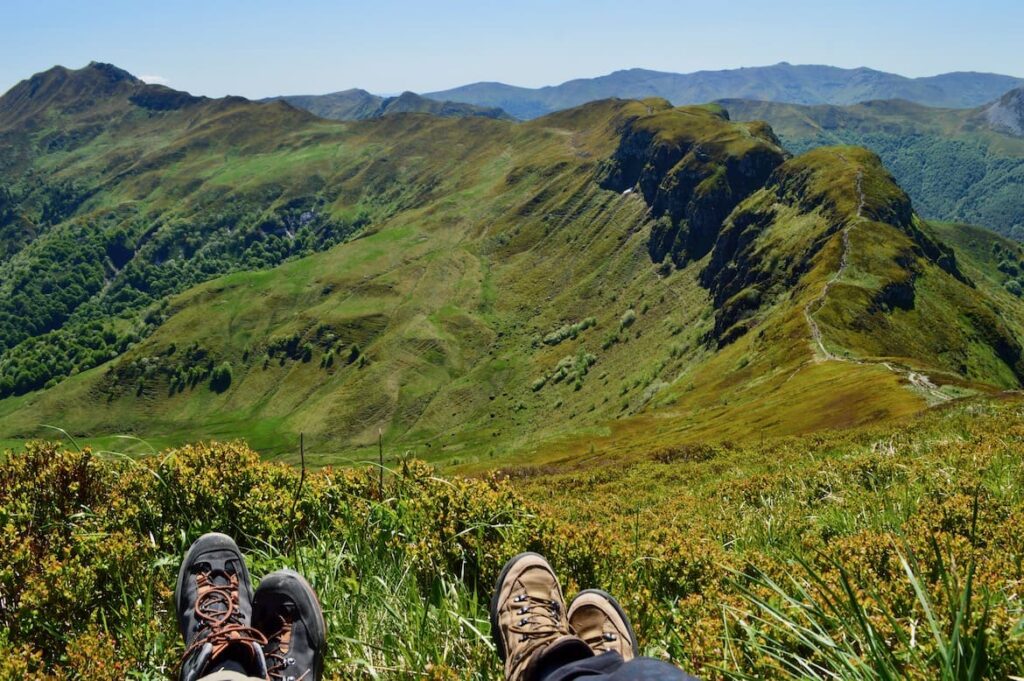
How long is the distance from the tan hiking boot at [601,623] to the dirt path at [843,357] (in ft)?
170

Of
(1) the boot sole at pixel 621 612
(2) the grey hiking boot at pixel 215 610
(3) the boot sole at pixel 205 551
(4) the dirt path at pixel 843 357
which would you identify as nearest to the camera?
(2) the grey hiking boot at pixel 215 610

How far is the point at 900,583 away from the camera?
4.34m

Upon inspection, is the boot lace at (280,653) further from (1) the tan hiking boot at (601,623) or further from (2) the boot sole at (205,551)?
(1) the tan hiking boot at (601,623)

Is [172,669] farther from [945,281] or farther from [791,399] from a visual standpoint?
[945,281]

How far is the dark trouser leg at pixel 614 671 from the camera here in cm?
328

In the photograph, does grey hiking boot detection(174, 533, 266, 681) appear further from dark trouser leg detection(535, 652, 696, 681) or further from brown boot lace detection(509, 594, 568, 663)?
dark trouser leg detection(535, 652, 696, 681)

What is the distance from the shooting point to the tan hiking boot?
14.7 ft

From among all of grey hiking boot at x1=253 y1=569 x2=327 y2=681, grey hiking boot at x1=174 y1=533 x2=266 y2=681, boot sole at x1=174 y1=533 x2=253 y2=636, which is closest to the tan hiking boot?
grey hiking boot at x1=253 y1=569 x2=327 y2=681

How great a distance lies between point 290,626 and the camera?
4.50 meters

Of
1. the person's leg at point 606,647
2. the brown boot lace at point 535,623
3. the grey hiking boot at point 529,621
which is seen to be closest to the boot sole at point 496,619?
the grey hiking boot at point 529,621

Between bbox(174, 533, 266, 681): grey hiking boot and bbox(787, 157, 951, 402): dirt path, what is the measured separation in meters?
53.3

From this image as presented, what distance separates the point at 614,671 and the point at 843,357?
89.0 meters

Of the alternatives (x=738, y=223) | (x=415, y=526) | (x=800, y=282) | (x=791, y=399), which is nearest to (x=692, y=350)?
(x=800, y=282)

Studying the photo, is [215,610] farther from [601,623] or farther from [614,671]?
[614,671]
